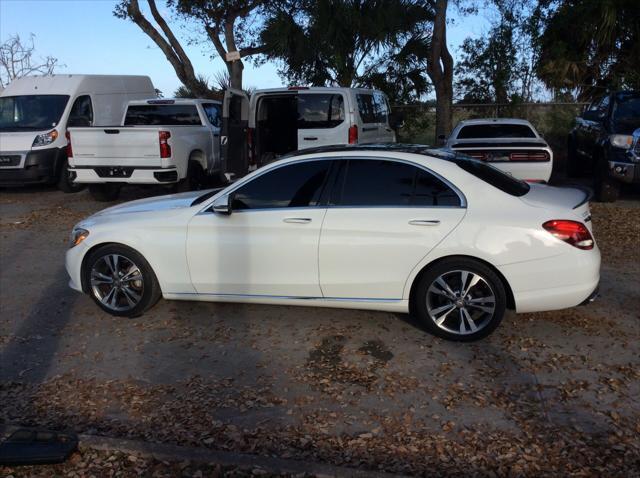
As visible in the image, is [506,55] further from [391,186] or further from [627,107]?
[391,186]

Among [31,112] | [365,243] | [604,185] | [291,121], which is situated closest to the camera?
[365,243]

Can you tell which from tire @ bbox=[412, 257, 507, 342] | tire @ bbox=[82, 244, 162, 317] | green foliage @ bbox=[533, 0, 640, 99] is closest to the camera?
tire @ bbox=[412, 257, 507, 342]

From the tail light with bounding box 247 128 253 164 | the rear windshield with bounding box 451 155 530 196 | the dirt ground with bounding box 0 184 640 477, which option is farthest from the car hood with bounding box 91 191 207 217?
the tail light with bounding box 247 128 253 164

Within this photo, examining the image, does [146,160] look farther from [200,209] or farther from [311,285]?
[311,285]

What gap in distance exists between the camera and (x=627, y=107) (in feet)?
36.3

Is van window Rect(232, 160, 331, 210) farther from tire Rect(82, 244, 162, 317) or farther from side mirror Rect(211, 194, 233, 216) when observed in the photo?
tire Rect(82, 244, 162, 317)

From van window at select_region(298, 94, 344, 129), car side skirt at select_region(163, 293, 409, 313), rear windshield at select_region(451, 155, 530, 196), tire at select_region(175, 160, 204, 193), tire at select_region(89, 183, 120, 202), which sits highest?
van window at select_region(298, 94, 344, 129)

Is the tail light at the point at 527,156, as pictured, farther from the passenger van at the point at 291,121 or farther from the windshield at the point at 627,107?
the passenger van at the point at 291,121

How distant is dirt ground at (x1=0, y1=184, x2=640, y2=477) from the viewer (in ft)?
12.0

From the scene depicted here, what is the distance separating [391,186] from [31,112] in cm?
1113

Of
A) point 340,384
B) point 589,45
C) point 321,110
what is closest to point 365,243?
point 340,384

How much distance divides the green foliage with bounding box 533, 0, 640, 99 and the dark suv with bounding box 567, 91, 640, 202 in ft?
13.0

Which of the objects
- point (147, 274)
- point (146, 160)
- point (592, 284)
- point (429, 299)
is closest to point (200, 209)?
→ point (147, 274)

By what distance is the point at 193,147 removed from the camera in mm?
11680
